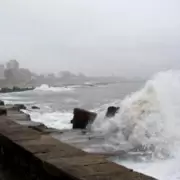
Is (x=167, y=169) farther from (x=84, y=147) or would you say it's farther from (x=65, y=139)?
(x=65, y=139)

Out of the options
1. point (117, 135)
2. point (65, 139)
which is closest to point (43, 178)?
point (65, 139)

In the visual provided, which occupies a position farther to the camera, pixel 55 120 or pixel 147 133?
pixel 55 120

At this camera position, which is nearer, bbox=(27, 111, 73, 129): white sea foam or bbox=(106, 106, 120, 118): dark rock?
bbox=(106, 106, 120, 118): dark rock

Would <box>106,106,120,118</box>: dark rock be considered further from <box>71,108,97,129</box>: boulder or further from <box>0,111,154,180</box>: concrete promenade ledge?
<box>0,111,154,180</box>: concrete promenade ledge

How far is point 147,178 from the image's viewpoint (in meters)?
2.29

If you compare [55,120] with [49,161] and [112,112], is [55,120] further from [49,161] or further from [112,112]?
[49,161]

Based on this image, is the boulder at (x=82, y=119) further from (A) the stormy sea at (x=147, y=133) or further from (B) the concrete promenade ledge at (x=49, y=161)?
(B) the concrete promenade ledge at (x=49, y=161)

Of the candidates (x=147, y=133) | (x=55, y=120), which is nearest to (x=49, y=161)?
(x=147, y=133)

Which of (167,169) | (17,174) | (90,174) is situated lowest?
(167,169)

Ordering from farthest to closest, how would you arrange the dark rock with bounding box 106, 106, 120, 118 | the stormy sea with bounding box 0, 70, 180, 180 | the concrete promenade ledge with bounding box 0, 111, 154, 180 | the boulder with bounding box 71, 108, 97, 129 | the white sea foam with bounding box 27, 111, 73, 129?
1. the white sea foam with bounding box 27, 111, 73, 129
2. the dark rock with bounding box 106, 106, 120, 118
3. the boulder with bounding box 71, 108, 97, 129
4. the stormy sea with bounding box 0, 70, 180, 180
5. the concrete promenade ledge with bounding box 0, 111, 154, 180

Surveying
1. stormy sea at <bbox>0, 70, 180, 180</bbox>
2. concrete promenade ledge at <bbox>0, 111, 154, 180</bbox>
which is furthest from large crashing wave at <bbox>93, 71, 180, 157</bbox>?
concrete promenade ledge at <bbox>0, 111, 154, 180</bbox>

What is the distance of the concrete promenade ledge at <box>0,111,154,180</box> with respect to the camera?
245 centimetres

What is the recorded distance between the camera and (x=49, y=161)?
2738 millimetres

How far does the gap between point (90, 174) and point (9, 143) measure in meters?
1.42
